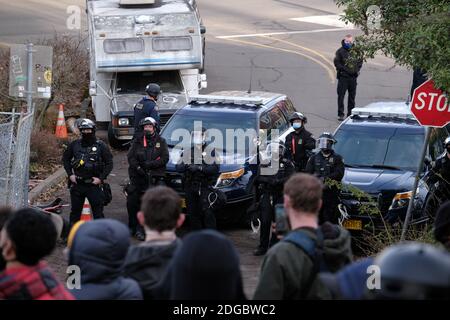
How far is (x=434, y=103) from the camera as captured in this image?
36.8 ft

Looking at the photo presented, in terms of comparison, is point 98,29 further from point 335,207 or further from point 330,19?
point 330,19

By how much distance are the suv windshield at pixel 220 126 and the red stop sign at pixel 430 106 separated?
3.52m

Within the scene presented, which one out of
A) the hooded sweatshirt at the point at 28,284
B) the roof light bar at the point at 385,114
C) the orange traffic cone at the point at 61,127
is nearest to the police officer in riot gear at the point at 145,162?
the roof light bar at the point at 385,114

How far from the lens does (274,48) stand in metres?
30.5

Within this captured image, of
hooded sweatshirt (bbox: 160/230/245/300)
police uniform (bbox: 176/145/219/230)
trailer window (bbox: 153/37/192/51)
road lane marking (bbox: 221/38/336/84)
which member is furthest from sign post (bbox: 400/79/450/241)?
road lane marking (bbox: 221/38/336/84)

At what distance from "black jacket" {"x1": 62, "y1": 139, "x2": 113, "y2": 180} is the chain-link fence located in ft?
1.90

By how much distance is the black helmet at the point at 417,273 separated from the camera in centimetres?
321

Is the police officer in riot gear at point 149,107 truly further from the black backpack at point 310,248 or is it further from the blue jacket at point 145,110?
the black backpack at point 310,248

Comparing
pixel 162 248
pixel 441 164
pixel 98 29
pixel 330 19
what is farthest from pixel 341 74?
pixel 162 248

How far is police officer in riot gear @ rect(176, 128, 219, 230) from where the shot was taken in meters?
12.7

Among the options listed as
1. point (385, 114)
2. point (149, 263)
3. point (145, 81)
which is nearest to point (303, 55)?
point (145, 81)

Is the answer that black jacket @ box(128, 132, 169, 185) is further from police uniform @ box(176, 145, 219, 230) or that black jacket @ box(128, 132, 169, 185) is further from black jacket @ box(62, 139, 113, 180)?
black jacket @ box(62, 139, 113, 180)

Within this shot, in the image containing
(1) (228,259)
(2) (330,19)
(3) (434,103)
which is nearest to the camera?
(1) (228,259)
